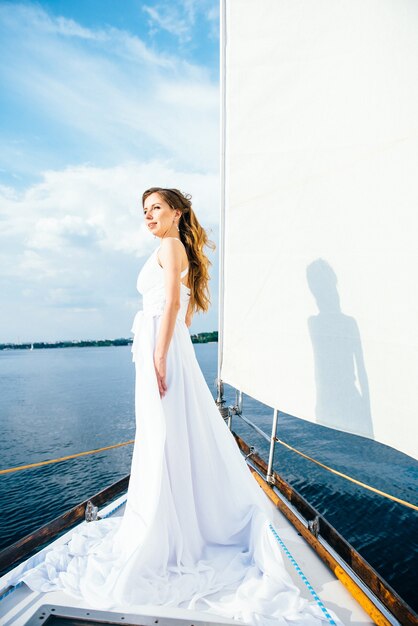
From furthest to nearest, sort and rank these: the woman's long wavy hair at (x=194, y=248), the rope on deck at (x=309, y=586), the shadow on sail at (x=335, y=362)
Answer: the woman's long wavy hair at (x=194, y=248), the shadow on sail at (x=335, y=362), the rope on deck at (x=309, y=586)

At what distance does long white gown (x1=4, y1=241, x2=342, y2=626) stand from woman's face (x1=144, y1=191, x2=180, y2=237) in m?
0.16

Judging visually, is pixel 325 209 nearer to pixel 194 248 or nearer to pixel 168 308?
pixel 194 248

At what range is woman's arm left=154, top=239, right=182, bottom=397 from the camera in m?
1.77

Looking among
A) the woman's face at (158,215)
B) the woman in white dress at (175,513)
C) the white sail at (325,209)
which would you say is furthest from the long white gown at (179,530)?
the white sail at (325,209)

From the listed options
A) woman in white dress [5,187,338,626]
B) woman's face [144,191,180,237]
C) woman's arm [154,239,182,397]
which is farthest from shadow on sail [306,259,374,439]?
woman's face [144,191,180,237]

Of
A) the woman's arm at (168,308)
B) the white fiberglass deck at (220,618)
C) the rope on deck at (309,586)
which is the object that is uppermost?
the woman's arm at (168,308)

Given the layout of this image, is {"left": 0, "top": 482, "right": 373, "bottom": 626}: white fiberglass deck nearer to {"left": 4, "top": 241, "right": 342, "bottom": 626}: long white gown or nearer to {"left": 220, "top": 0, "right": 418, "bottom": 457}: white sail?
{"left": 4, "top": 241, "right": 342, "bottom": 626}: long white gown

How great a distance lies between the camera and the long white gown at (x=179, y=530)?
1461 mm

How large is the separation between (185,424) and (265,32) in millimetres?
2540

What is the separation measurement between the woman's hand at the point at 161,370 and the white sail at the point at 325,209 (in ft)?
2.56

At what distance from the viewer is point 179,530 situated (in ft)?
5.68

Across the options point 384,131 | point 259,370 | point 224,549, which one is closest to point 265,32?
point 384,131

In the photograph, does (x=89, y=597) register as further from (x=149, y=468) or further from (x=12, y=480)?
(x=12, y=480)

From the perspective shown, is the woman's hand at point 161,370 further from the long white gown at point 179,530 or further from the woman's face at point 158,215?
the woman's face at point 158,215
